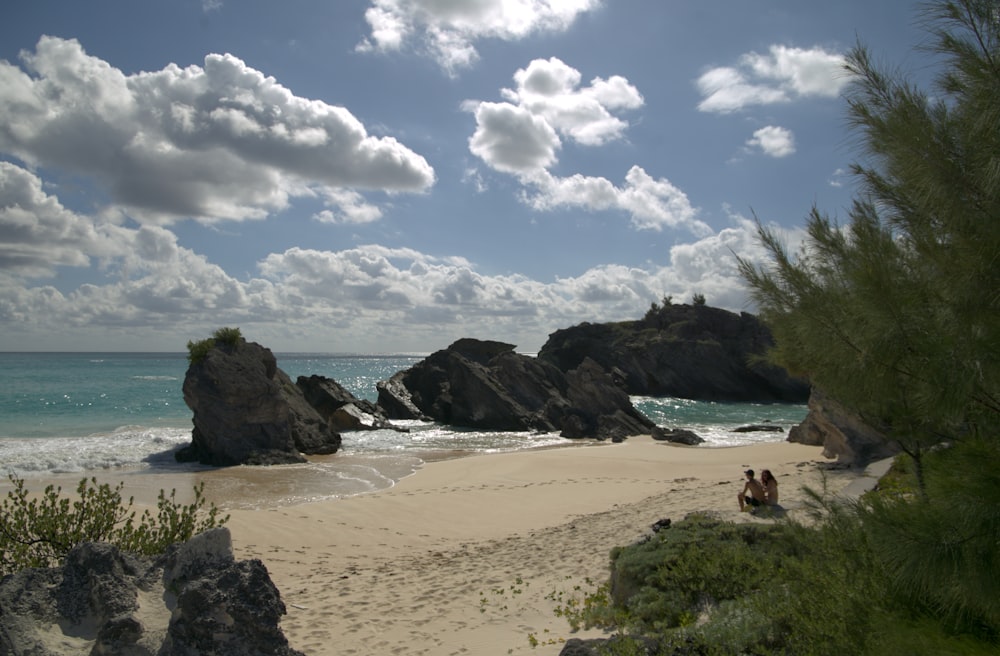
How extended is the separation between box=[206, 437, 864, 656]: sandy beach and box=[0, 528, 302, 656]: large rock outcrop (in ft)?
7.92

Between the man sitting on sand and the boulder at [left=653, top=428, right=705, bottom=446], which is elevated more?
the man sitting on sand

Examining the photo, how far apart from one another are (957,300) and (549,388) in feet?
137

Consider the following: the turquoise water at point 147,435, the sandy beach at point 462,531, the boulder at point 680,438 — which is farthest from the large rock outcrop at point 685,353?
the sandy beach at point 462,531

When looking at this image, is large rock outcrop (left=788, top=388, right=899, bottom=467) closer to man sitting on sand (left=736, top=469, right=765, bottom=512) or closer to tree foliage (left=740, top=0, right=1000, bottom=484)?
man sitting on sand (left=736, top=469, right=765, bottom=512)

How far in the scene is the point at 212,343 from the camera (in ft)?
83.4

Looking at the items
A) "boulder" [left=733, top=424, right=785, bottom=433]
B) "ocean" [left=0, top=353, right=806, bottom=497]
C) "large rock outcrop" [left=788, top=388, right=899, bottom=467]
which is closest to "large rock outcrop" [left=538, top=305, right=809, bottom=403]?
"ocean" [left=0, top=353, right=806, bottom=497]

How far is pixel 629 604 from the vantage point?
6539 mm

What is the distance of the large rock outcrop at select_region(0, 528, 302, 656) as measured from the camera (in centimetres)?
408

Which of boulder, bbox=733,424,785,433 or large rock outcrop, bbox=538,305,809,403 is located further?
large rock outcrop, bbox=538,305,809,403

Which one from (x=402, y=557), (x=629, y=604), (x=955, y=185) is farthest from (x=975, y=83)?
(x=402, y=557)

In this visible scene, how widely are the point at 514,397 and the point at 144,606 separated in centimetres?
3947

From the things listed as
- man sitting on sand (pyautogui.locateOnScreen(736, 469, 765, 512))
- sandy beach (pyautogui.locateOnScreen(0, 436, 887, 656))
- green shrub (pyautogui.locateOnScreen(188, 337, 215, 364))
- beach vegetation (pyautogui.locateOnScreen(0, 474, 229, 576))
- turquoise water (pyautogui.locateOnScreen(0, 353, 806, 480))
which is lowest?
turquoise water (pyautogui.locateOnScreen(0, 353, 806, 480))

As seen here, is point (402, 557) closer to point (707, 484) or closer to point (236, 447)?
point (707, 484)

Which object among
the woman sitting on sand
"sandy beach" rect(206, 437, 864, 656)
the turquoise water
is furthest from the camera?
the turquoise water
